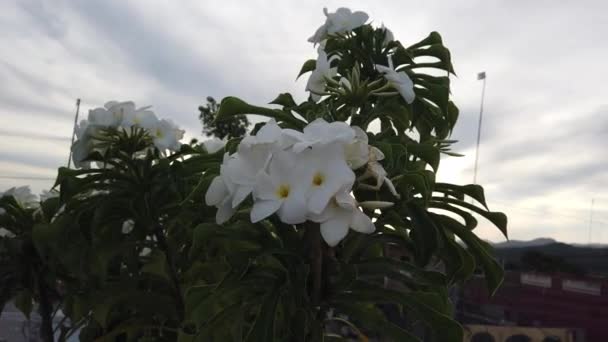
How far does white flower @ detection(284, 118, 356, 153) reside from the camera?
0.74m

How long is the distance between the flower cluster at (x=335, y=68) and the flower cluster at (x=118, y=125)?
0.43 metres

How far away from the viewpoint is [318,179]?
29.4 inches

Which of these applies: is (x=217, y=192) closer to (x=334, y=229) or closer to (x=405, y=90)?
(x=334, y=229)

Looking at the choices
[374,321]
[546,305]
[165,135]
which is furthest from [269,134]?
[546,305]

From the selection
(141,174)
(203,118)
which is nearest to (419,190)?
(141,174)

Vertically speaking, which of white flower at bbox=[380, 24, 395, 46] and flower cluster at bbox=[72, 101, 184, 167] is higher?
white flower at bbox=[380, 24, 395, 46]

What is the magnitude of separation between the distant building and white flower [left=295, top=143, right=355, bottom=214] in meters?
4.01

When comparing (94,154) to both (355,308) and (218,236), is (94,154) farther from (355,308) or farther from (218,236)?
(355,308)

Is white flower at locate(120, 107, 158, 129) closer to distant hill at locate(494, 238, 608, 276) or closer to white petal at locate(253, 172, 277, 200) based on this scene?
white petal at locate(253, 172, 277, 200)

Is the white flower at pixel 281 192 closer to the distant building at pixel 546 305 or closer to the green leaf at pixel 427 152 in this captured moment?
the green leaf at pixel 427 152

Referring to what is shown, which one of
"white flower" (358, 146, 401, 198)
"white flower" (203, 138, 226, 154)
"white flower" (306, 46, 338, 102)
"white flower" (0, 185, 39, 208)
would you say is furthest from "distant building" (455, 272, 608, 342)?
"white flower" (358, 146, 401, 198)

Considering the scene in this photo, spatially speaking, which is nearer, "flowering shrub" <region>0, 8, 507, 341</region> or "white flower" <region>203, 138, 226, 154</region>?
"flowering shrub" <region>0, 8, 507, 341</region>

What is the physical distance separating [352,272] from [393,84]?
323mm

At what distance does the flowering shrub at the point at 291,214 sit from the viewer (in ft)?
2.56
